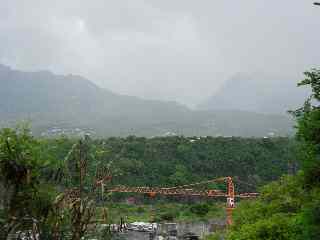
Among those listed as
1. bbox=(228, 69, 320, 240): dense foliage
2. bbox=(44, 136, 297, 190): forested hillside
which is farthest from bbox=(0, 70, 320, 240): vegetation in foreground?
bbox=(44, 136, 297, 190): forested hillside

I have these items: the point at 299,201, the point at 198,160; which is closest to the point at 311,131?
the point at 299,201

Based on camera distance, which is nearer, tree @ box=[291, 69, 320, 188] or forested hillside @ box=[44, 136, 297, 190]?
tree @ box=[291, 69, 320, 188]

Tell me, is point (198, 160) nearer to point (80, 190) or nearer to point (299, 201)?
point (299, 201)

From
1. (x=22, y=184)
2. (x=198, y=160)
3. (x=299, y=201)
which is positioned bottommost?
(x=299, y=201)

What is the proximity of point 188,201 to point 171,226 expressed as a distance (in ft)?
99.2

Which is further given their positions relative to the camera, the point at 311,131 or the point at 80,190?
the point at 311,131

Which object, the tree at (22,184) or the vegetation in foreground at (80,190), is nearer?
the vegetation in foreground at (80,190)

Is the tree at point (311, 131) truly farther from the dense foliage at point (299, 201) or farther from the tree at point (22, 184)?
the tree at point (22, 184)

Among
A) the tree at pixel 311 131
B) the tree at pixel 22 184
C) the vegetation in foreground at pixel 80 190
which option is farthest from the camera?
the tree at pixel 311 131

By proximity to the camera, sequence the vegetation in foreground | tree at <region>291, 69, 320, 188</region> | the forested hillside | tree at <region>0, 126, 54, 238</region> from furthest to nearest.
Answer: the forested hillside < tree at <region>291, 69, 320, 188</region> < tree at <region>0, 126, 54, 238</region> < the vegetation in foreground

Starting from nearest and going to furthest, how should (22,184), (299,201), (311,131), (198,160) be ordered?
1. (22,184)
2. (311,131)
3. (299,201)
4. (198,160)

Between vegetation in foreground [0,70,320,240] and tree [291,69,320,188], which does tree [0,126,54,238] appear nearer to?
vegetation in foreground [0,70,320,240]

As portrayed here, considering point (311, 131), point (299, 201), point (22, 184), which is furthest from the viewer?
point (299, 201)

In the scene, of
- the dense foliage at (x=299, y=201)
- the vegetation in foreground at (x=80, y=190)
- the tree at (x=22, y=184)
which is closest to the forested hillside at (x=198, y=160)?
the dense foliage at (x=299, y=201)
